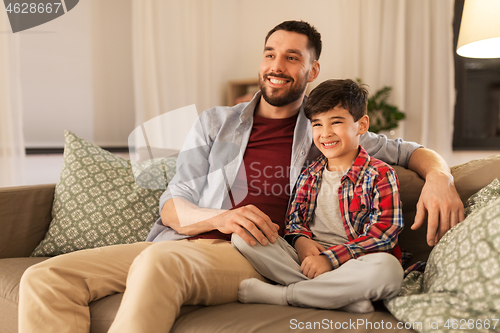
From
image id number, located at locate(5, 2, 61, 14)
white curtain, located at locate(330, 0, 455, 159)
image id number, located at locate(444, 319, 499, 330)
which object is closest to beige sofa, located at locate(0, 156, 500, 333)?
image id number, located at locate(444, 319, 499, 330)

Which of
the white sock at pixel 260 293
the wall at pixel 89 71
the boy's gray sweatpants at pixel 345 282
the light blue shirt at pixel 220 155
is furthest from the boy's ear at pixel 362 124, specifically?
the wall at pixel 89 71

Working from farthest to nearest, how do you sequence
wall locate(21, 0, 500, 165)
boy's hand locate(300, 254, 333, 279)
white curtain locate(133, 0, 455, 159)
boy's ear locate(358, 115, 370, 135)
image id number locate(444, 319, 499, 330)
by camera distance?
1. white curtain locate(133, 0, 455, 159)
2. wall locate(21, 0, 500, 165)
3. boy's ear locate(358, 115, 370, 135)
4. boy's hand locate(300, 254, 333, 279)
5. image id number locate(444, 319, 499, 330)

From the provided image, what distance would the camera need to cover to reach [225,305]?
3.21 feet

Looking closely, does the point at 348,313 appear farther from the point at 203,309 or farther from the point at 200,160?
the point at 200,160

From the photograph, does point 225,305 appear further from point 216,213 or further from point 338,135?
point 338,135

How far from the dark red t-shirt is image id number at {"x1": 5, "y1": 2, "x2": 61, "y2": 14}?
5.80 feet

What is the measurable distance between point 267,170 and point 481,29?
1.02 meters

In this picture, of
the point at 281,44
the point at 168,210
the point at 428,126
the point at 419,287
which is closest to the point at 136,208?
the point at 168,210

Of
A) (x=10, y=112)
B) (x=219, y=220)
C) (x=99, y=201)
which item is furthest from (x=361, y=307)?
(x=10, y=112)

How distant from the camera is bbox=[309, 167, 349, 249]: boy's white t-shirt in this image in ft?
3.91

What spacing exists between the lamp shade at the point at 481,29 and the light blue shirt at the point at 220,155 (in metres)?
0.56

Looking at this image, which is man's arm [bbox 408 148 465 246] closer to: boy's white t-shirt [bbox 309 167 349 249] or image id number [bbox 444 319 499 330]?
boy's white t-shirt [bbox 309 167 349 249]

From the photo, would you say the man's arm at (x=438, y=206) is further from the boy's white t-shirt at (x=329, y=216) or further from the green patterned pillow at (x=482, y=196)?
the boy's white t-shirt at (x=329, y=216)

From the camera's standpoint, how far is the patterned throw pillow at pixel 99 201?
144 cm
